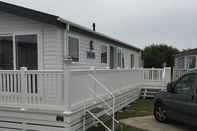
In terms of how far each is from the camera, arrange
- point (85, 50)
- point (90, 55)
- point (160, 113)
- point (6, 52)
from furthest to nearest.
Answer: point (90, 55), point (85, 50), point (6, 52), point (160, 113)

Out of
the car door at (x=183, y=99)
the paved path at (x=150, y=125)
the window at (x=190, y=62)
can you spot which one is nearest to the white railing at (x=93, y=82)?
the paved path at (x=150, y=125)

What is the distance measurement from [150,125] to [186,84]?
1741 millimetres

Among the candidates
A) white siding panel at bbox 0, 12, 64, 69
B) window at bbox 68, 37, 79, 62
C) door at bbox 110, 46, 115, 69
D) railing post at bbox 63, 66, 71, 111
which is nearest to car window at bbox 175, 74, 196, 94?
railing post at bbox 63, 66, 71, 111

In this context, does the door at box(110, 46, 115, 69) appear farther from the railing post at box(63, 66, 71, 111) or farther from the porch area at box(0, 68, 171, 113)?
the railing post at box(63, 66, 71, 111)

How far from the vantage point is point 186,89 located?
22.5ft

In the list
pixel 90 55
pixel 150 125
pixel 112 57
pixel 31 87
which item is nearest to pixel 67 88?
pixel 31 87

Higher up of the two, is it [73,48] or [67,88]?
[73,48]

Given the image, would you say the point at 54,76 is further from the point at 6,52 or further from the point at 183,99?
the point at 6,52

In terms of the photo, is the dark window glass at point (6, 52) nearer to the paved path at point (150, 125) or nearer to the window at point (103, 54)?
the paved path at point (150, 125)

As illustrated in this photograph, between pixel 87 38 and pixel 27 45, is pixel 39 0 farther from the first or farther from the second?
pixel 27 45

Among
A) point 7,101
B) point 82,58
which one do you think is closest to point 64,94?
point 7,101

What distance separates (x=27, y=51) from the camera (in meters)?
8.84

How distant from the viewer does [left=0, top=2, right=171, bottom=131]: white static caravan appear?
5801mm

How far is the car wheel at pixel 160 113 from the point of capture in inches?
313
